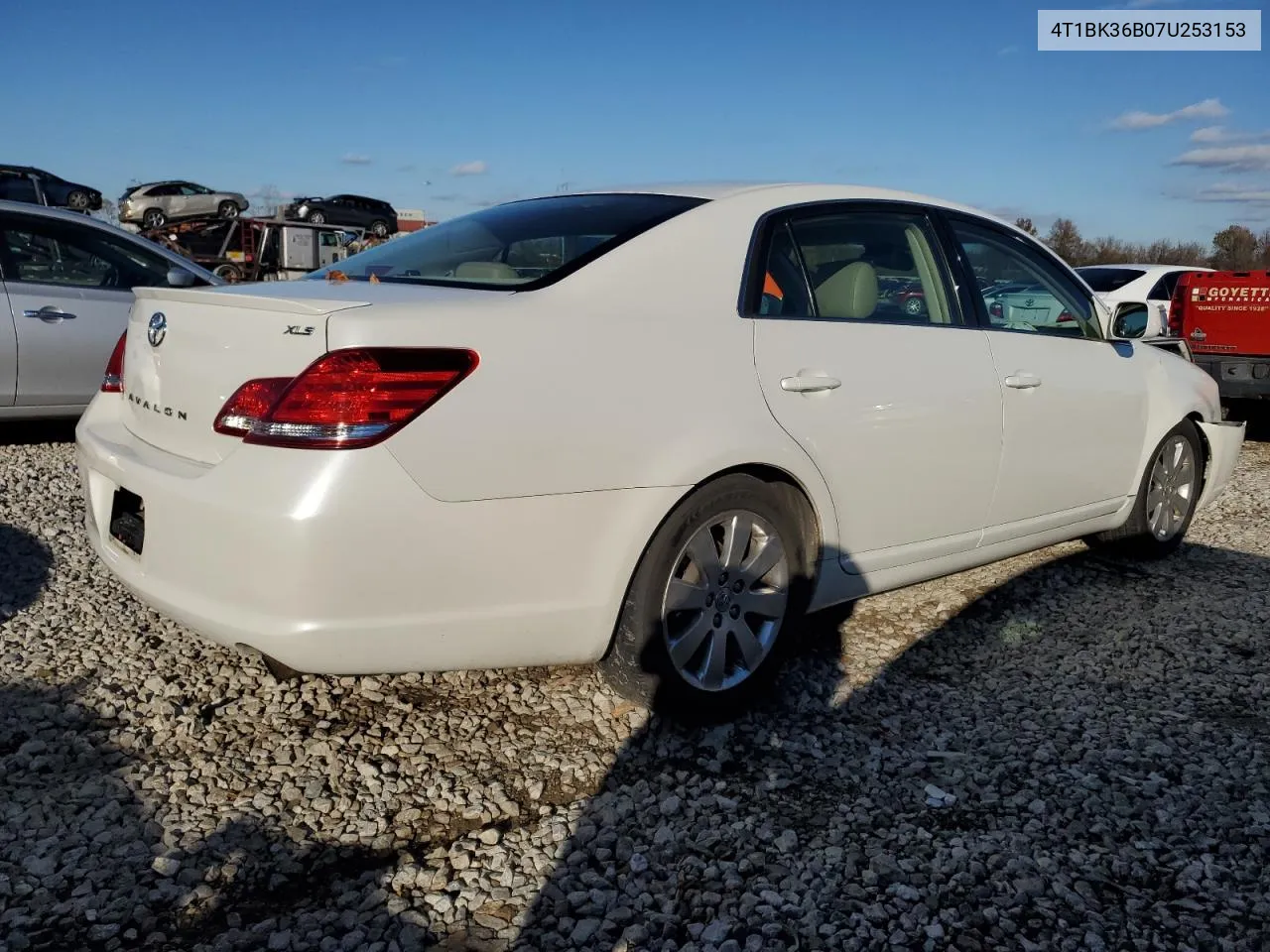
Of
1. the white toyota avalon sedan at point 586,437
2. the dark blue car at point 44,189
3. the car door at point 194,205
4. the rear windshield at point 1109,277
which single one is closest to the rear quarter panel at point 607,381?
the white toyota avalon sedan at point 586,437

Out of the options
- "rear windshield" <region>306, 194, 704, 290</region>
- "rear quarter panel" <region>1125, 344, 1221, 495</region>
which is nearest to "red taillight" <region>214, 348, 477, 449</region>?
"rear windshield" <region>306, 194, 704, 290</region>

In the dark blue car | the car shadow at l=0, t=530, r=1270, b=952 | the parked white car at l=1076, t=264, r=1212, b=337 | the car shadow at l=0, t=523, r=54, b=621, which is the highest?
the dark blue car

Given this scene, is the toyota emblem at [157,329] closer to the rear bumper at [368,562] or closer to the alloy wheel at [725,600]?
the rear bumper at [368,562]

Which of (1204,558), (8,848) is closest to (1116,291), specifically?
(1204,558)

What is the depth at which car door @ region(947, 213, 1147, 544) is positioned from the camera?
3789 millimetres

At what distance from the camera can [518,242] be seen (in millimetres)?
3133

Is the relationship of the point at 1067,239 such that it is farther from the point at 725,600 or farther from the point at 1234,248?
the point at 725,600

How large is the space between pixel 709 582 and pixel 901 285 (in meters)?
1.34

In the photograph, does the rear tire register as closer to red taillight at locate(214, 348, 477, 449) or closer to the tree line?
red taillight at locate(214, 348, 477, 449)

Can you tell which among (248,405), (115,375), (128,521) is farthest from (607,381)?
(115,375)

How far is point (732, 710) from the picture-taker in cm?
309

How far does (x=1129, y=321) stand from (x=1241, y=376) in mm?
4842

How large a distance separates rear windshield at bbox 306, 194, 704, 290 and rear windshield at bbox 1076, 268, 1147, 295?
11.1 meters

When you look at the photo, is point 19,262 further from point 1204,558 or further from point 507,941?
point 1204,558
